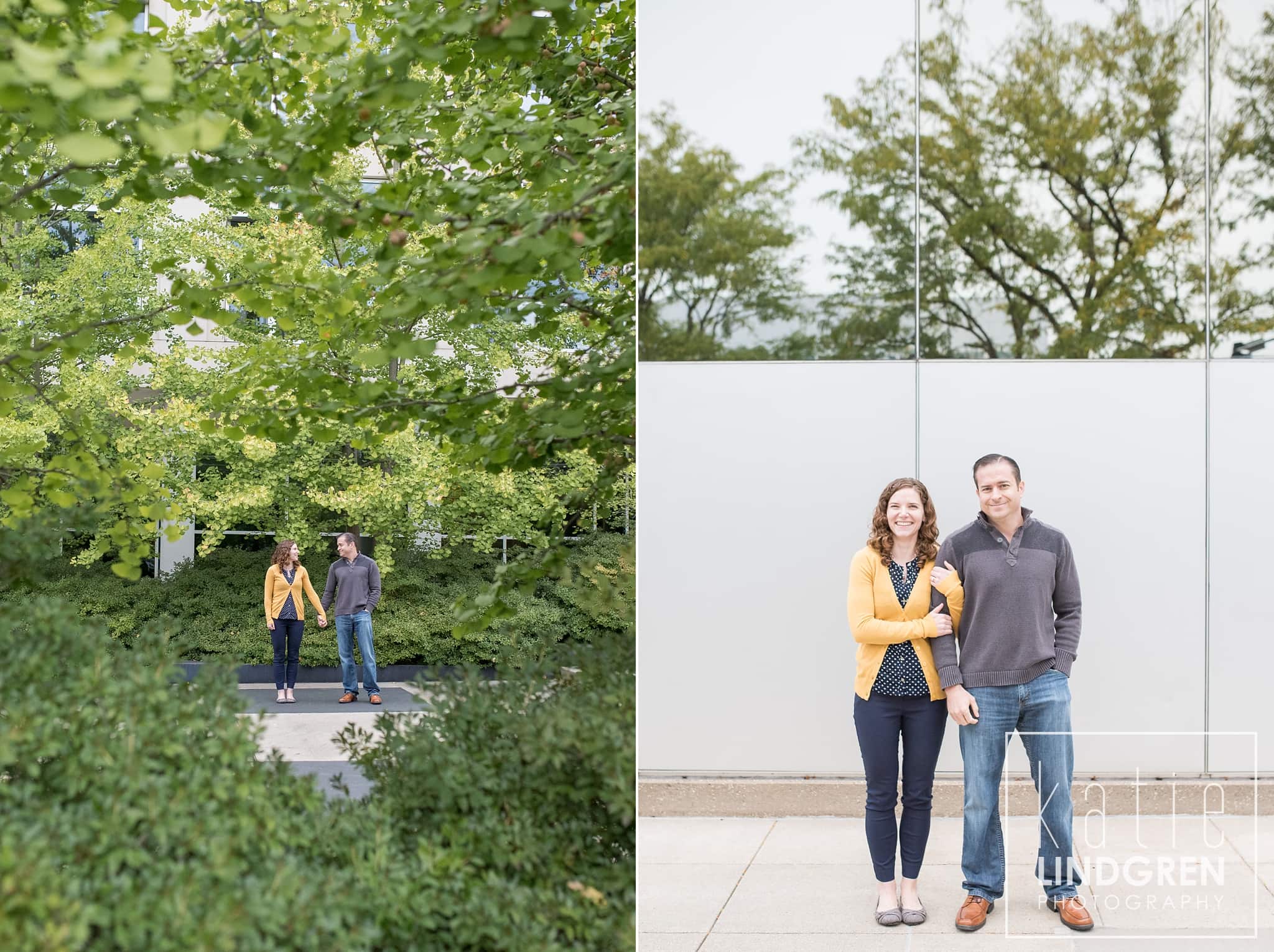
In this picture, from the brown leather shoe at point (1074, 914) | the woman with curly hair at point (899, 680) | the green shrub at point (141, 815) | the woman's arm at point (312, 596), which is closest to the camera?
the green shrub at point (141, 815)

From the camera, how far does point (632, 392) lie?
2.31m

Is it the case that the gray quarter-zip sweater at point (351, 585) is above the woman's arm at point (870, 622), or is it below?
above

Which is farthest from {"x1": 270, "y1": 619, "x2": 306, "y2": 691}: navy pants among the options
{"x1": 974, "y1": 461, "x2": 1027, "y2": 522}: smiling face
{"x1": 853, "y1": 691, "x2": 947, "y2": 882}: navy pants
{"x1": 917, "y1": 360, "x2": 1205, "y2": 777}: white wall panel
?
{"x1": 917, "y1": 360, "x2": 1205, "y2": 777}: white wall panel

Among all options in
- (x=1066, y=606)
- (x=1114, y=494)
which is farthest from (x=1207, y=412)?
(x=1066, y=606)

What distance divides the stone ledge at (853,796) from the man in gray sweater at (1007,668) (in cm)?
110

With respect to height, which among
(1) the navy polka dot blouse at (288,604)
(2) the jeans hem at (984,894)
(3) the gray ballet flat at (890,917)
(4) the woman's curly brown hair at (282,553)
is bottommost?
(3) the gray ballet flat at (890,917)

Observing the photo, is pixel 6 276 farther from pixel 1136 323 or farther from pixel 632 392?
pixel 1136 323

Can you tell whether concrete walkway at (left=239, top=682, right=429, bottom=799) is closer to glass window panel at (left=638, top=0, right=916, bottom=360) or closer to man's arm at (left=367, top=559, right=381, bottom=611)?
man's arm at (left=367, top=559, right=381, bottom=611)

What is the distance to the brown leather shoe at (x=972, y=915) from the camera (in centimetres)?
290

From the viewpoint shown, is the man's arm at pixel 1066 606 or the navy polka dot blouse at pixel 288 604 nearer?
the navy polka dot blouse at pixel 288 604

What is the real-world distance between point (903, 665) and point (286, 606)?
1943mm

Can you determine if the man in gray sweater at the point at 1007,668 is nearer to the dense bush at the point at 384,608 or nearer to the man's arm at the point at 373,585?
the dense bush at the point at 384,608

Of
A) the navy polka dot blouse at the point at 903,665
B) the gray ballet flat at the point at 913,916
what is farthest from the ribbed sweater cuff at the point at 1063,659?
the gray ballet flat at the point at 913,916

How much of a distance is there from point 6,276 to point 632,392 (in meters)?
1.30
